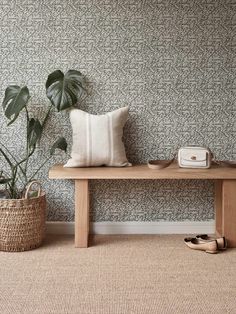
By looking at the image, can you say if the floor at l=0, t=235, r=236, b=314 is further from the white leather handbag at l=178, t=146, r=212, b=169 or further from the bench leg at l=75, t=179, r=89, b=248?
the white leather handbag at l=178, t=146, r=212, b=169

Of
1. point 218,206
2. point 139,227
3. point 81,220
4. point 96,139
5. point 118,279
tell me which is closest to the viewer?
point 118,279

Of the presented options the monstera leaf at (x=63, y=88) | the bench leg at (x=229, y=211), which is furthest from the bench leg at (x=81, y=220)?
the bench leg at (x=229, y=211)

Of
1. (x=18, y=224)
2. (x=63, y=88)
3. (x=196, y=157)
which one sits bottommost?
(x=18, y=224)

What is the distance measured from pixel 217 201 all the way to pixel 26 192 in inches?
53.9

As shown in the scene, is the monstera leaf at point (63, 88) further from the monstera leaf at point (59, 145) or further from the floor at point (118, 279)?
the floor at point (118, 279)

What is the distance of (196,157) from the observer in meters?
3.38

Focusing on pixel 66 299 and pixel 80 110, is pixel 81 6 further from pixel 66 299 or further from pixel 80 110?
pixel 66 299

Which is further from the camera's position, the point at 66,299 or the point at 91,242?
the point at 91,242

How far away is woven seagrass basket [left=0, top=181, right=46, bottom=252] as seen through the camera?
3.20 m

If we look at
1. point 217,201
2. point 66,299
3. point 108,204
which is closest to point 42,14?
point 108,204

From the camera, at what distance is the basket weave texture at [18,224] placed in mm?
3195

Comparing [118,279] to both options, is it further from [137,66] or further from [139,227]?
[137,66]

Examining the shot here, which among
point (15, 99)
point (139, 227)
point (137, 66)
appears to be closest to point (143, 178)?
point (139, 227)

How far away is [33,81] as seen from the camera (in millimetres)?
3604
